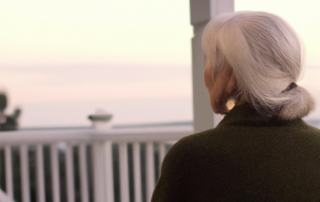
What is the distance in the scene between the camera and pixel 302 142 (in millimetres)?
892

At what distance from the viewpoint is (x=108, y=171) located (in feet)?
8.14

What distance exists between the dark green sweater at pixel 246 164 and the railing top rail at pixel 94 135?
1283 mm

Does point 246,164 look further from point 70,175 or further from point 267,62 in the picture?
point 70,175

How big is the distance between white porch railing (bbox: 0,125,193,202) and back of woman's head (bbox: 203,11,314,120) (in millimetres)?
1281

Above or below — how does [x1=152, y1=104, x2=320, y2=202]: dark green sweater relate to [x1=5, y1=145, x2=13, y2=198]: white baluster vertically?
above

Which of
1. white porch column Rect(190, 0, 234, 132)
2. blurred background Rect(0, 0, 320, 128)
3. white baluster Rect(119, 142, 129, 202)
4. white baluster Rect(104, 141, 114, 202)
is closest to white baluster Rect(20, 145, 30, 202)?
white baluster Rect(104, 141, 114, 202)

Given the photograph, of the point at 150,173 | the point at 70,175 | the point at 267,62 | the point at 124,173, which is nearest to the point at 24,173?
the point at 70,175

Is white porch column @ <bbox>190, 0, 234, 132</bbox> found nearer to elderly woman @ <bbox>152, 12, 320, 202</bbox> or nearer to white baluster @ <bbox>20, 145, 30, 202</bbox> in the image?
elderly woman @ <bbox>152, 12, 320, 202</bbox>

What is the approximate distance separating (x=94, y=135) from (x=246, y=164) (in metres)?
1.77

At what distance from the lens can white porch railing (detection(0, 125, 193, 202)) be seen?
7.39 feet

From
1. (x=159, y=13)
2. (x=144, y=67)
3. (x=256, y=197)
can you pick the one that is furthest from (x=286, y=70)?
(x=144, y=67)

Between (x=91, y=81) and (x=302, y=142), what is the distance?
6040 millimetres

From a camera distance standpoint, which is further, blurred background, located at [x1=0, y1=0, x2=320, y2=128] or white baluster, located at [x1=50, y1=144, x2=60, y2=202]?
blurred background, located at [x1=0, y1=0, x2=320, y2=128]

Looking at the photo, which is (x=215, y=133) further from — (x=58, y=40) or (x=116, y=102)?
(x=58, y=40)
